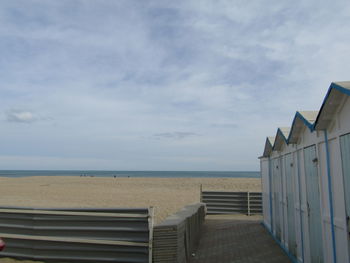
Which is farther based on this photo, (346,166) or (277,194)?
(277,194)

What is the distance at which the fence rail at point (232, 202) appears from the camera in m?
15.6

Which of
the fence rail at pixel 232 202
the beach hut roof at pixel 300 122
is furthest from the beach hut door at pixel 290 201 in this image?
the fence rail at pixel 232 202

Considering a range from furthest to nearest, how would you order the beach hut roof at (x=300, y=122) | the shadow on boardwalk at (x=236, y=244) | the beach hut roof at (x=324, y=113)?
the shadow on boardwalk at (x=236, y=244) → the beach hut roof at (x=300, y=122) → the beach hut roof at (x=324, y=113)

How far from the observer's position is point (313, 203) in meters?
6.09

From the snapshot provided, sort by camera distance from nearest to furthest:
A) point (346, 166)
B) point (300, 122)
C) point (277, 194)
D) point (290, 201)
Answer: point (346, 166) < point (300, 122) < point (290, 201) < point (277, 194)

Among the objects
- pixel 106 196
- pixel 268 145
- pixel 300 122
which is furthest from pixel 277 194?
pixel 106 196

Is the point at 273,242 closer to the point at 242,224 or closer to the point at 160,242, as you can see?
the point at 242,224

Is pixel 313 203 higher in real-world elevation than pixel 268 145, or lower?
lower

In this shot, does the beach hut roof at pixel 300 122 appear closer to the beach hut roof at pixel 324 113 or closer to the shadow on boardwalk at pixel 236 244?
the beach hut roof at pixel 324 113

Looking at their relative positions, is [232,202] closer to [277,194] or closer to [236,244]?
[277,194]

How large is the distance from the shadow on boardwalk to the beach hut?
0.43 metres

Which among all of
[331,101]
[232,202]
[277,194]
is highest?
[331,101]

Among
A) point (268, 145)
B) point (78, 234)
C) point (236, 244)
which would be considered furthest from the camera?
point (268, 145)

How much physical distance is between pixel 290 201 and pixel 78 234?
15.2 feet
